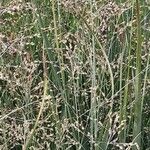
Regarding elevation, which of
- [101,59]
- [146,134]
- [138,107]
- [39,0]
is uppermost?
[39,0]

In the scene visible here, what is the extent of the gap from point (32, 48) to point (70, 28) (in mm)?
167

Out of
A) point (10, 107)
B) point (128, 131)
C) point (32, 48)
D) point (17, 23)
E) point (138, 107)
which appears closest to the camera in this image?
point (138, 107)

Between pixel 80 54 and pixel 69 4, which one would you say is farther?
pixel 80 54

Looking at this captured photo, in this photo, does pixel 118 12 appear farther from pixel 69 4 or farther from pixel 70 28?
pixel 70 28

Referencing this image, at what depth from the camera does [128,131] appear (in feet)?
3.88

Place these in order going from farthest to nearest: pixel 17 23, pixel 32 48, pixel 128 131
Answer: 1. pixel 17 23
2. pixel 32 48
3. pixel 128 131

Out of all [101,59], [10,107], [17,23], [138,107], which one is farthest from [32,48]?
[138,107]

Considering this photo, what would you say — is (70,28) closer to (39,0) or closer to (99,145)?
(39,0)

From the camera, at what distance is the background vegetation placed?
39.1 inches

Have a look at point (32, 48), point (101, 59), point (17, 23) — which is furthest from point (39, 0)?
point (101, 59)

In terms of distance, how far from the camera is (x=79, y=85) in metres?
1.34

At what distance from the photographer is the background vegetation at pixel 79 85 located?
0.99m

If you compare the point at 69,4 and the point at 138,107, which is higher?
the point at 69,4

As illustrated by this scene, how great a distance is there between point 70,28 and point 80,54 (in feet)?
0.82
